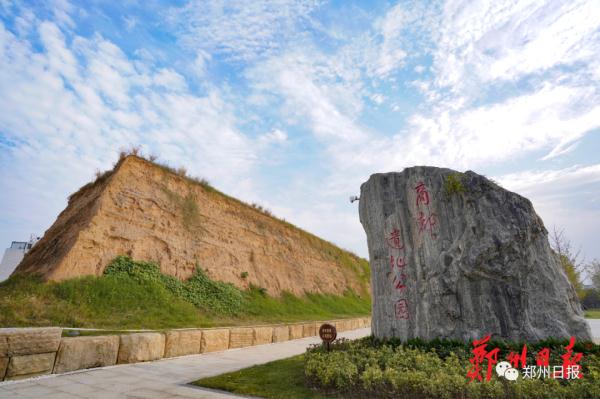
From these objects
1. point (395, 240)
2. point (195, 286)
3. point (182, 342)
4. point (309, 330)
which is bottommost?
point (309, 330)

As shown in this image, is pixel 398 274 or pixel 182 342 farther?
pixel 182 342

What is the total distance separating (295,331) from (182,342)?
5.85m

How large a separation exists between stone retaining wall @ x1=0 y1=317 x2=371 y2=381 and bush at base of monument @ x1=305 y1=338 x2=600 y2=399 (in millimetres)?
3671

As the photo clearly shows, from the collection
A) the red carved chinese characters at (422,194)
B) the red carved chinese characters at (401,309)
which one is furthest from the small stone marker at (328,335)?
the red carved chinese characters at (422,194)

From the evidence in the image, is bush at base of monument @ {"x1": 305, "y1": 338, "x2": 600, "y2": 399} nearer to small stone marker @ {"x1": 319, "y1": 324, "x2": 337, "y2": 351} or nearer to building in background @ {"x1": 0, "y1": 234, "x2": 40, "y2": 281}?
small stone marker @ {"x1": 319, "y1": 324, "x2": 337, "y2": 351}

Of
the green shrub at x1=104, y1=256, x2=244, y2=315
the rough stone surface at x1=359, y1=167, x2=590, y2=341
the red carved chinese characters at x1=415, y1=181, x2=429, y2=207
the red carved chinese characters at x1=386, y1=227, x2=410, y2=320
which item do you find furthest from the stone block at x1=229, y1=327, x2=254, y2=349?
the red carved chinese characters at x1=415, y1=181, x2=429, y2=207

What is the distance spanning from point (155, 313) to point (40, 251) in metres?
5.91

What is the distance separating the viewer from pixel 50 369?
19.6 ft

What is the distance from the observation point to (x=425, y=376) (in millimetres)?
Result: 4715

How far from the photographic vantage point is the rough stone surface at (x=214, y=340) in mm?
9297

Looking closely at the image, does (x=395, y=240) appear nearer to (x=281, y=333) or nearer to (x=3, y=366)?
(x=281, y=333)

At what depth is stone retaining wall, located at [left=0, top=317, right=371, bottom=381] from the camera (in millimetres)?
5602

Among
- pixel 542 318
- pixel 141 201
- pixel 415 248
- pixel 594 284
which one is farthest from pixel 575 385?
pixel 594 284

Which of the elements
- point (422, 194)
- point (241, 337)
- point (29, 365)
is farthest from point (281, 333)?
point (29, 365)
